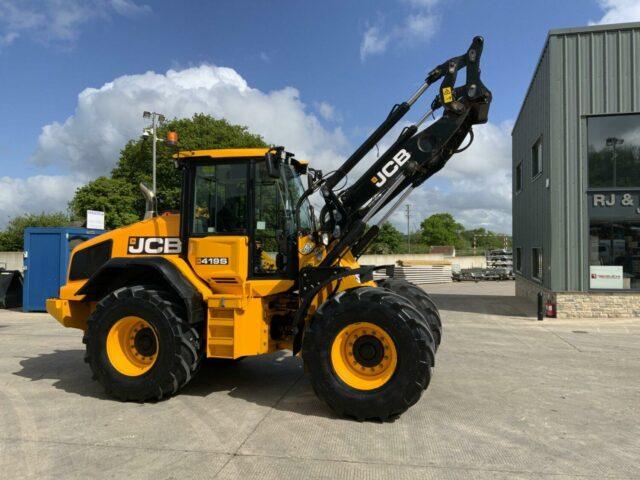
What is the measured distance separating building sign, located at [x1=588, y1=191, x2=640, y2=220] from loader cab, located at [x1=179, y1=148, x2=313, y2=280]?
35.0 feet

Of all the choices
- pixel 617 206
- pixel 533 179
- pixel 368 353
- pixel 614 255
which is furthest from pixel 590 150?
pixel 368 353

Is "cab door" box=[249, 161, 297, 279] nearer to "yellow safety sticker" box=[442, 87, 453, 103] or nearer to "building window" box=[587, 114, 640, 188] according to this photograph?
"yellow safety sticker" box=[442, 87, 453, 103]

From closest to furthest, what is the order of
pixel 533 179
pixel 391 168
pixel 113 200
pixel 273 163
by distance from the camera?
pixel 273 163, pixel 391 168, pixel 533 179, pixel 113 200

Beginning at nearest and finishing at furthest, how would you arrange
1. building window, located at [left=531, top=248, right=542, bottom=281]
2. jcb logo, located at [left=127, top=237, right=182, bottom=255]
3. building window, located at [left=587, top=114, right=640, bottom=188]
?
jcb logo, located at [left=127, top=237, right=182, bottom=255]
building window, located at [left=587, top=114, right=640, bottom=188]
building window, located at [left=531, top=248, right=542, bottom=281]

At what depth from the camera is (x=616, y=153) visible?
13188 millimetres

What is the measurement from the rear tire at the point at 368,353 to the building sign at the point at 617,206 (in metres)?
10.6

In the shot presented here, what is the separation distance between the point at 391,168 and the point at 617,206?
397 inches

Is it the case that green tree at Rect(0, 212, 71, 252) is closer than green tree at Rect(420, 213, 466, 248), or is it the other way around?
green tree at Rect(0, 212, 71, 252)

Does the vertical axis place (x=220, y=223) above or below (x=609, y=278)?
above

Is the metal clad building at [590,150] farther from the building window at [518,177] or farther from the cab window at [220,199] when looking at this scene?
the cab window at [220,199]

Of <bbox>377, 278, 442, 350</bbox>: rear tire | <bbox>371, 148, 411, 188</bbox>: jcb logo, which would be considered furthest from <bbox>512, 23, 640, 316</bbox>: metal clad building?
<bbox>371, 148, 411, 188</bbox>: jcb logo

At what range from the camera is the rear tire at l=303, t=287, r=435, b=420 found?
4.79 meters

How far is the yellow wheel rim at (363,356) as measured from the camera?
4.99m

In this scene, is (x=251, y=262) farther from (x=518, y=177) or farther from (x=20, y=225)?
(x=20, y=225)
